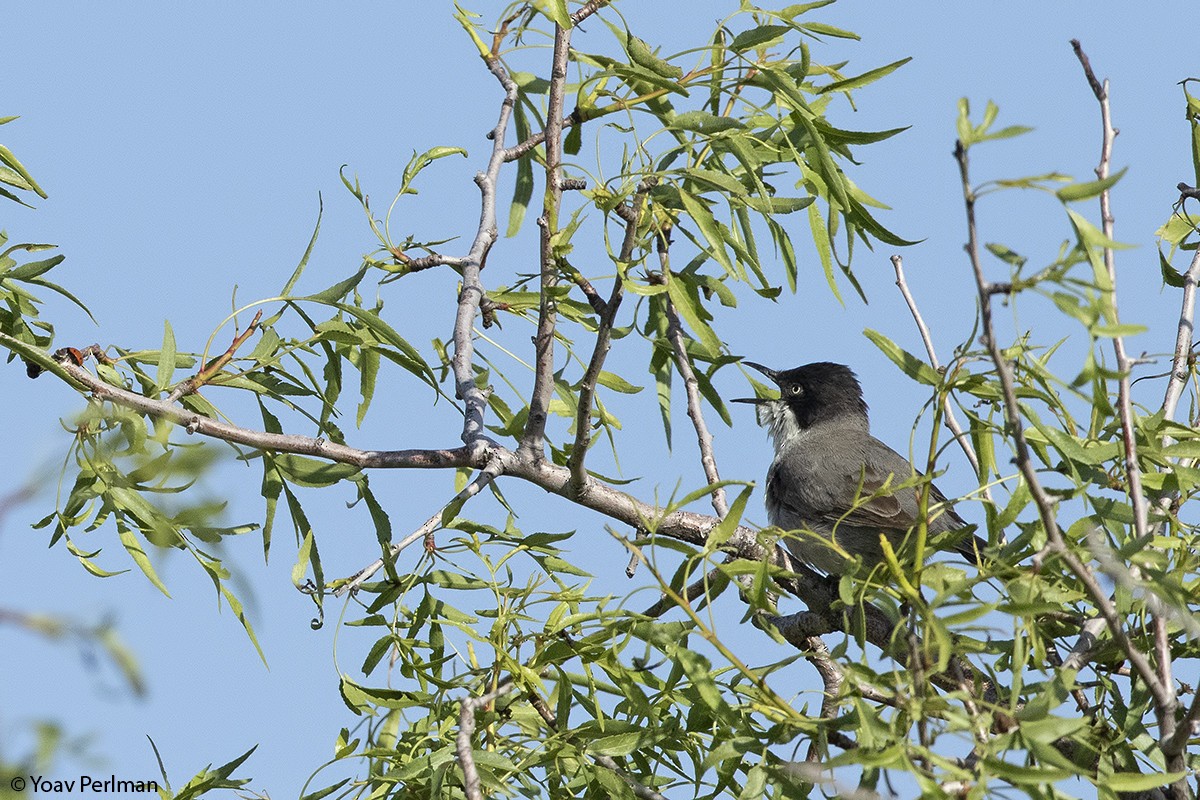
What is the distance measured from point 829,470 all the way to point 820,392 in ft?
3.84

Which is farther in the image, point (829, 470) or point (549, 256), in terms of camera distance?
point (829, 470)

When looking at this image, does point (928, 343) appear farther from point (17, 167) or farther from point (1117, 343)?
point (17, 167)

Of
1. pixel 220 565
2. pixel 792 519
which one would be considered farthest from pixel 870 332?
pixel 792 519

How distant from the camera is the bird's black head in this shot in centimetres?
748

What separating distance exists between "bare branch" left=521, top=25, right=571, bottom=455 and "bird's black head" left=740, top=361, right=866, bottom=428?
3941mm

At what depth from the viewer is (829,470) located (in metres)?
6.45

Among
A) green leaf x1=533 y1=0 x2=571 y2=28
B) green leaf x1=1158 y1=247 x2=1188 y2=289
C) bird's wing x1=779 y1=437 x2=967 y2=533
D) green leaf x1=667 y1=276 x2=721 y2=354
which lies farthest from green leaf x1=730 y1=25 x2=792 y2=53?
bird's wing x1=779 y1=437 x2=967 y2=533

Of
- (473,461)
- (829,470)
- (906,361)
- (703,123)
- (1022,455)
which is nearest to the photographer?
(1022,455)

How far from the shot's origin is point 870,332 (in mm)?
2604

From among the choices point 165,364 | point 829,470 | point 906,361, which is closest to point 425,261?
point 165,364

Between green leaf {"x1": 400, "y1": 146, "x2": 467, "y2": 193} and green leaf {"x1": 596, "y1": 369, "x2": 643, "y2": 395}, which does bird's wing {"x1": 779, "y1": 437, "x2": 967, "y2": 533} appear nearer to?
green leaf {"x1": 596, "y1": 369, "x2": 643, "y2": 395}

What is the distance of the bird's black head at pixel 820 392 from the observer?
748 cm

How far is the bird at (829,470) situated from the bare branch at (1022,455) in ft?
7.63

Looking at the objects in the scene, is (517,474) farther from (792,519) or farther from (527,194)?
(792,519)
